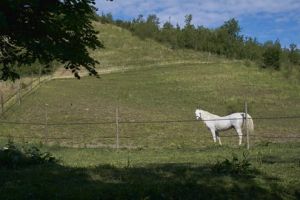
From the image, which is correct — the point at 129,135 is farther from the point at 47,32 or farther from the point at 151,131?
the point at 47,32

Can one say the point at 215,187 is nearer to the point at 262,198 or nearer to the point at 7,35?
the point at 262,198

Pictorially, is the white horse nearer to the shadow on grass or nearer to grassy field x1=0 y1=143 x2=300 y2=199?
grassy field x1=0 y1=143 x2=300 y2=199

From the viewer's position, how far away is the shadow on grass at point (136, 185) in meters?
8.08

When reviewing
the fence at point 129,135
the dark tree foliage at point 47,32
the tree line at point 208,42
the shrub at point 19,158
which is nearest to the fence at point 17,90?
the fence at point 129,135

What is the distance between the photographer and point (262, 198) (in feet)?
26.9

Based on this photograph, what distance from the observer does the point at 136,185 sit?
335 inches

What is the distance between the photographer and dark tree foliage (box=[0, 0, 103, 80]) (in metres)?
7.77

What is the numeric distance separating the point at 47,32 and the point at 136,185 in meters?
2.73

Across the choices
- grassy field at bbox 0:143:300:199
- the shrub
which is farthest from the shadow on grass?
the shrub

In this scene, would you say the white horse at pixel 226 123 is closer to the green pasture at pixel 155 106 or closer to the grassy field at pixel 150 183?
the green pasture at pixel 155 106

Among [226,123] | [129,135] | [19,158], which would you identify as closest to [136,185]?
[19,158]

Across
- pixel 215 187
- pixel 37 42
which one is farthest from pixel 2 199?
pixel 215 187

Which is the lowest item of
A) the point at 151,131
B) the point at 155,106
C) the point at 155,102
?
the point at 151,131

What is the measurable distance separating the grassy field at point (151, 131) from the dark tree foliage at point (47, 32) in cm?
209
